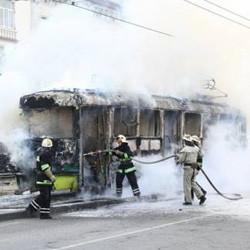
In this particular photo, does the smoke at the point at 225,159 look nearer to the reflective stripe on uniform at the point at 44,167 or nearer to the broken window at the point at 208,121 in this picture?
the broken window at the point at 208,121

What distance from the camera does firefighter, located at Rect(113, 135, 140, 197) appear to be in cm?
1248

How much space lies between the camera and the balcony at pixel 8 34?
2839 centimetres

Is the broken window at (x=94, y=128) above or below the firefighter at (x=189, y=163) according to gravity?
above

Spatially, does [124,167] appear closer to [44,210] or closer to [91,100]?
[91,100]

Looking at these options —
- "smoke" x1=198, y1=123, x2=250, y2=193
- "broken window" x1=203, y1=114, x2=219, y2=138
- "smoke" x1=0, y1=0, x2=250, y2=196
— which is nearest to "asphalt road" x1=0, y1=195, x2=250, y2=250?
"smoke" x1=0, y1=0, x2=250, y2=196

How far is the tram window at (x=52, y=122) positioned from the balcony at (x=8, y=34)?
1692 cm

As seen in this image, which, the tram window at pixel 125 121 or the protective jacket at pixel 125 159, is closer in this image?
the protective jacket at pixel 125 159

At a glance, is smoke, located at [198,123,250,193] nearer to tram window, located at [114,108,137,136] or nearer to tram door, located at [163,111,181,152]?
tram door, located at [163,111,181,152]

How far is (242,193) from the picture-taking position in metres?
14.4

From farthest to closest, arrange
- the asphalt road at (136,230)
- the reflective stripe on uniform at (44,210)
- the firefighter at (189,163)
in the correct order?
1. the firefighter at (189,163)
2. the reflective stripe on uniform at (44,210)
3. the asphalt road at (136,230)

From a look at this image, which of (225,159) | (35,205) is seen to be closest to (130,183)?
(35,205)

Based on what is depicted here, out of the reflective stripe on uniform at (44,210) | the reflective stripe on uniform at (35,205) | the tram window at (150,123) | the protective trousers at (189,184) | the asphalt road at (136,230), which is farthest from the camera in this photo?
the tram window at (150,123)

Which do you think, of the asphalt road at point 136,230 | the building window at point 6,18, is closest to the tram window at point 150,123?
the asphalt road at point 136,230

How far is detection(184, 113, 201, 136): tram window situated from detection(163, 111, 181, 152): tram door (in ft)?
1.92
